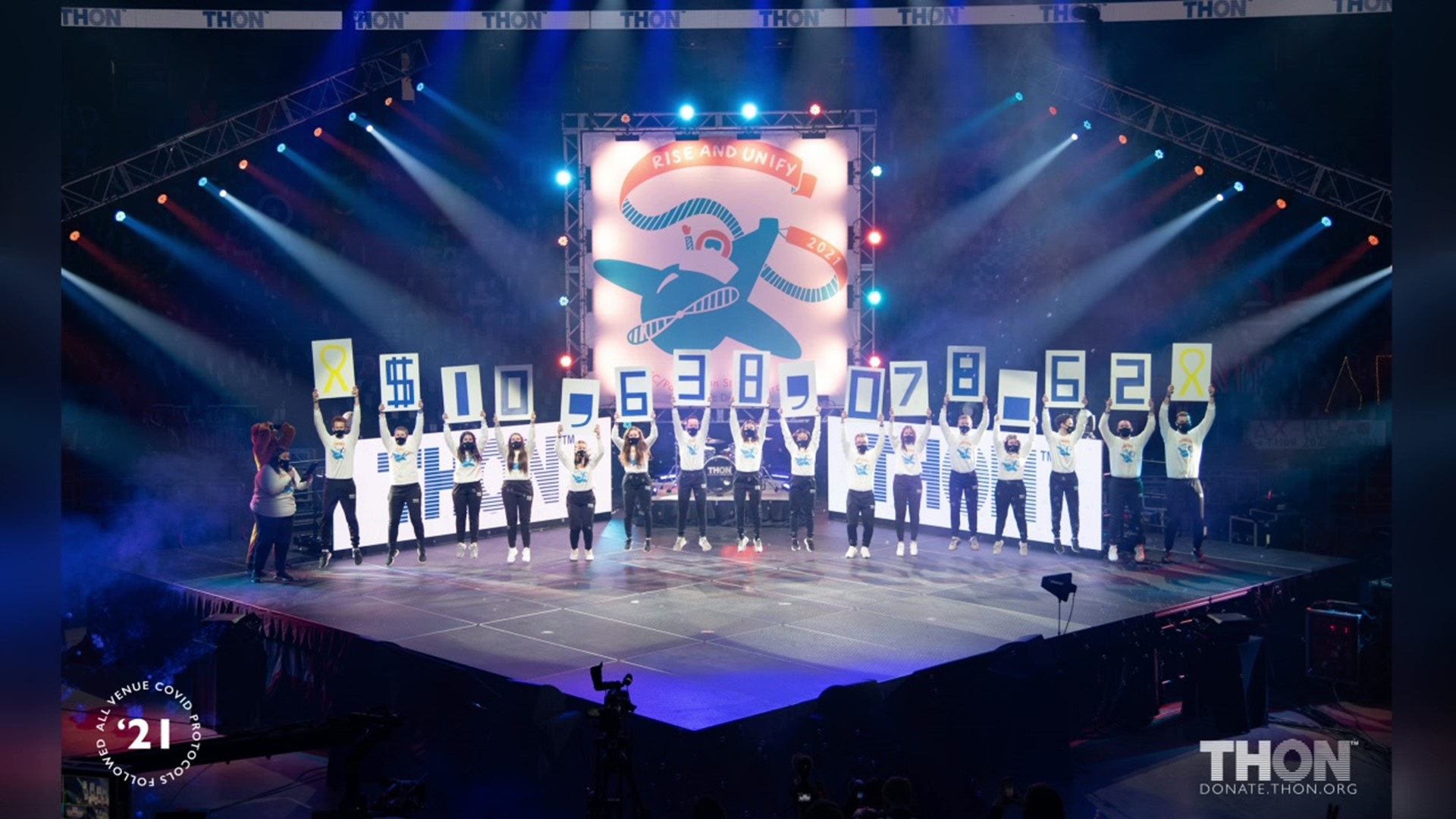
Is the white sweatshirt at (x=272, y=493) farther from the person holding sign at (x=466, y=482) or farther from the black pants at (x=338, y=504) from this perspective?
the person holding sign at (x=466, y=482)

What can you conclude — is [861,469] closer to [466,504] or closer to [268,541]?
[466,504]

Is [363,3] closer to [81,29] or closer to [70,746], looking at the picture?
[81,29]

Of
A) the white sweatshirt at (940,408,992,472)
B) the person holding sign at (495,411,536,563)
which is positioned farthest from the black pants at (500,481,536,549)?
the white sweatshirt at (940,408,992,472)

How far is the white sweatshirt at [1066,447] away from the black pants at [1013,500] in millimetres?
461

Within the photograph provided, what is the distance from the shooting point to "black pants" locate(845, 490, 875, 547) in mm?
14305

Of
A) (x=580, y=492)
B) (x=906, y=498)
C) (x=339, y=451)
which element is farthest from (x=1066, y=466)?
(x=339, y=451)

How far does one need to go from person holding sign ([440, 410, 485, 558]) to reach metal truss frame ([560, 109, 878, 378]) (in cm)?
336

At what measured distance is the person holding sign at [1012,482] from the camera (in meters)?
14.1

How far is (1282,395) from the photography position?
17.5 meters

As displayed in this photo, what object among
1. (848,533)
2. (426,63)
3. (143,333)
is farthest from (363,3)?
(848,533)

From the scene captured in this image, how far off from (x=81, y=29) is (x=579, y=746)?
1431 centimetres

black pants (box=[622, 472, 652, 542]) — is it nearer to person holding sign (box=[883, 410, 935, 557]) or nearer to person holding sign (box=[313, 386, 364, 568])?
person holding sign (box=[883, 410, 935, 557])

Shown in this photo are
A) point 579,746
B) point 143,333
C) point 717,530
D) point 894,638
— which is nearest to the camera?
point 579,746

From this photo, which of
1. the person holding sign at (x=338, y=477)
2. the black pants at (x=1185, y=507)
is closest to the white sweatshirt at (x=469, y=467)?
the person holding sign at (x=338, y=477)
